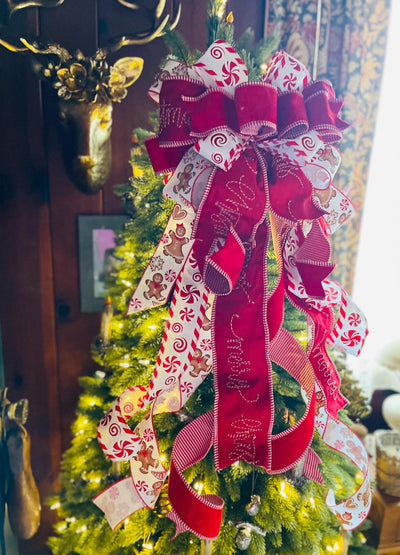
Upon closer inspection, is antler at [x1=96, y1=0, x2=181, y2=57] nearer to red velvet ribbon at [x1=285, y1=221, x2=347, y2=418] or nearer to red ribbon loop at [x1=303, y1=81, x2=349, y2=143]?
red ribbon loop at [x1=303, y1=81, x2=349, y2=143]

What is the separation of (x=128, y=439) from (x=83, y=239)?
91 centimetres

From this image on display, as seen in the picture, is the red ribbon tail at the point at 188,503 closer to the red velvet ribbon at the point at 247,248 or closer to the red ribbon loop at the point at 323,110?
the red velvet ribbon at the point at 247,248

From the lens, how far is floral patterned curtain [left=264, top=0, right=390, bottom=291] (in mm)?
1354

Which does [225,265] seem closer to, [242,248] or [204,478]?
[242,248]

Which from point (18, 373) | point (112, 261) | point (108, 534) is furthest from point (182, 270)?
point (18, 373)

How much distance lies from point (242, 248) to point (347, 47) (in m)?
1.20

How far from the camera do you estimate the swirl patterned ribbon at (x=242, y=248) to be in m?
0.58

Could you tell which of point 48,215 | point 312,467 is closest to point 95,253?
point 48,215

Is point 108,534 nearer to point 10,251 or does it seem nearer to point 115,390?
point 115,390

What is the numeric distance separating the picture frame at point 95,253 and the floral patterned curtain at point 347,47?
0.85 m

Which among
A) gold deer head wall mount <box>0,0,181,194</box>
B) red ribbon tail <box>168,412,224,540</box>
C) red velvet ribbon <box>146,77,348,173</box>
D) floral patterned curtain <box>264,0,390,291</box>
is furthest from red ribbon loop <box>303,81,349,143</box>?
floral patterned curtain <box>264,0,390,291</box>

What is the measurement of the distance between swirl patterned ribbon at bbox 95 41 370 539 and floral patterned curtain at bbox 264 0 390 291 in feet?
2.92

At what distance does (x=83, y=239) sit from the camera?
146 centimetres

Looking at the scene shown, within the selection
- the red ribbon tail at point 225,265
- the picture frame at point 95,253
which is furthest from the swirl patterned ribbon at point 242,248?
the picture frame at point 95,253
